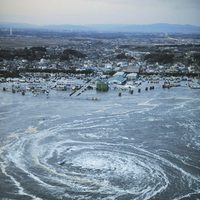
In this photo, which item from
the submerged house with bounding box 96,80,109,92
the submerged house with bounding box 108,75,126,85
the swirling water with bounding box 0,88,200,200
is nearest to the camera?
the swirling water with bounding box 0,88,200,200

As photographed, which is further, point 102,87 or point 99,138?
point 102,87

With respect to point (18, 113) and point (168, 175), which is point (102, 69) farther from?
point (168, 175)

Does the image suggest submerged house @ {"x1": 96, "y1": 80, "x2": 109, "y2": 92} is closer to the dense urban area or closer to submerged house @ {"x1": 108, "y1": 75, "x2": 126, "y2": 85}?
the dense urban area

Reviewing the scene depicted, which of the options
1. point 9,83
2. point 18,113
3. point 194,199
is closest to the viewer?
point 194,199

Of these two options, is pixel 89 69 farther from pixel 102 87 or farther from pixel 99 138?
pixel 99 138

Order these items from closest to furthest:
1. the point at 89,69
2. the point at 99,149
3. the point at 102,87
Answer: the point at 99,149
the point at 102,87
the point at 89,69

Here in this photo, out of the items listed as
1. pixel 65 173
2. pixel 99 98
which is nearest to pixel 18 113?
pixel 99 98

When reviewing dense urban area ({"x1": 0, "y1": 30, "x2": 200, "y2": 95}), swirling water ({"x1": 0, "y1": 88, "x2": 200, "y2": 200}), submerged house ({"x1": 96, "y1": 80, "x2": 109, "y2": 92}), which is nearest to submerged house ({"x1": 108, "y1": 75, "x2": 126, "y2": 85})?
dense urban area ({"x1": 0, "y1": 30, "x2": 200, "y2": 95})

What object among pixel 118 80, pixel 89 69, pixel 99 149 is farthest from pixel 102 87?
pixel 99 149
